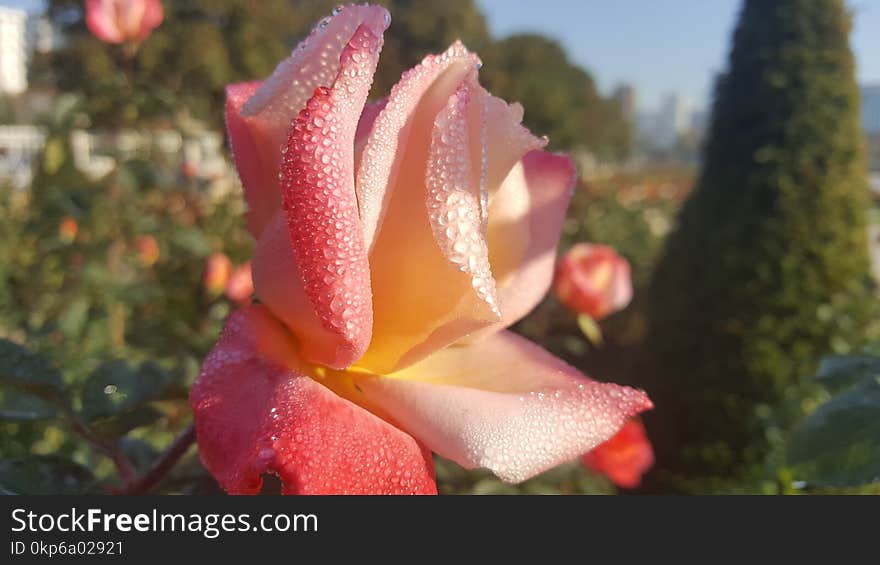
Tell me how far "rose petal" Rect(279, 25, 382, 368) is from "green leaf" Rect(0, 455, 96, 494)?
0.19 meters

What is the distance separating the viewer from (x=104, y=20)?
1.61 m

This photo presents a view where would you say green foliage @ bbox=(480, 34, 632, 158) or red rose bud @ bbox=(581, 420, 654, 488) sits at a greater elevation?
green foliage @ bbox=(480, 34, 632, 158)

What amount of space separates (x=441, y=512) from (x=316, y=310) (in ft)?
0.36

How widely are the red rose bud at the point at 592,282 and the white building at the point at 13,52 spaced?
11.3 feet

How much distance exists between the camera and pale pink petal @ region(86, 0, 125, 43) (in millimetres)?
1592

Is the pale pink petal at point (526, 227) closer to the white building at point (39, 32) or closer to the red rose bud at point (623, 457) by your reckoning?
the red rose bud at point (623, 457)

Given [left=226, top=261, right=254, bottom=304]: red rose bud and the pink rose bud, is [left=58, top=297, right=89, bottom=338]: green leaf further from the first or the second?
the pink rose bud

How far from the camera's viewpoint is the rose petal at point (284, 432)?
0.26 m

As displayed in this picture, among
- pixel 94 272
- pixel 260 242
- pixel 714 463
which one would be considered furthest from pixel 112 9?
pixel 714 463

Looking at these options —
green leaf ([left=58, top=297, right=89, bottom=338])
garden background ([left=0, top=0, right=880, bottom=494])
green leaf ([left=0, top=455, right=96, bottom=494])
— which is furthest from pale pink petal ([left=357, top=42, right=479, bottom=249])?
green leaf ([left=58, top=297, right=89, bottom=338])

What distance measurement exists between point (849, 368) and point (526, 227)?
0.85ft

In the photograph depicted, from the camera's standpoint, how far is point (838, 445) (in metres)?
0.42

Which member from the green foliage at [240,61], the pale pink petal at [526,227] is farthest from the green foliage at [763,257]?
the pale pink petal at [526,227]

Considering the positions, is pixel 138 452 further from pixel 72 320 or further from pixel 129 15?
pixel 129 15
